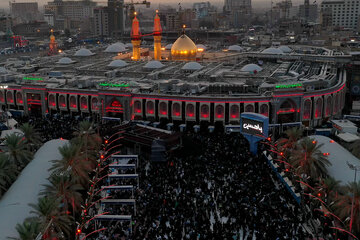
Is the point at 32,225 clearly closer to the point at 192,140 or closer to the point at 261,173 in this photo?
the point at 261,173

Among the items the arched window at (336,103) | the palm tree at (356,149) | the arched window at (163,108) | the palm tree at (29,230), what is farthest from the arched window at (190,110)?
the palm tree at (29,230)

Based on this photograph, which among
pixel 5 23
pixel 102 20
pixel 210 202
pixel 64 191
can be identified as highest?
pixel 102 20

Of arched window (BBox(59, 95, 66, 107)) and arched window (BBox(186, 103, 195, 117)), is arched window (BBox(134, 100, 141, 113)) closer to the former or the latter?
arched window (BBox(186, 103, 195, 117))

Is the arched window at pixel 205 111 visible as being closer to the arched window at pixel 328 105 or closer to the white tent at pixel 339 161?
the arched window at pixel 328 105

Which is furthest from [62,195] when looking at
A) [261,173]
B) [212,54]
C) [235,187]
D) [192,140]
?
[212,54]

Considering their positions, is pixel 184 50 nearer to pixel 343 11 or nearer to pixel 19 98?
pixel 19 98

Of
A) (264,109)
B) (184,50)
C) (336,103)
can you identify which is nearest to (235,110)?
(264,109)
